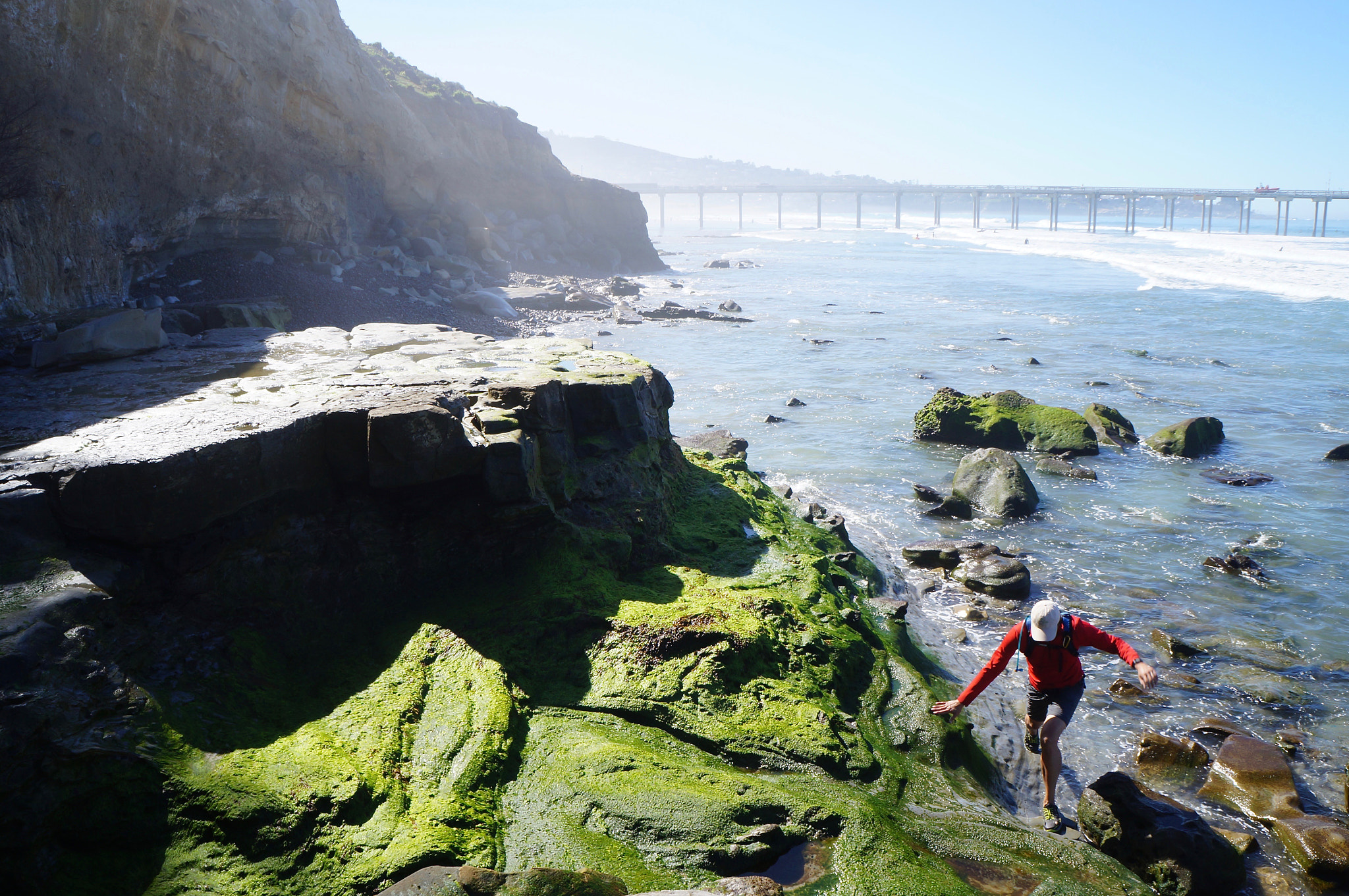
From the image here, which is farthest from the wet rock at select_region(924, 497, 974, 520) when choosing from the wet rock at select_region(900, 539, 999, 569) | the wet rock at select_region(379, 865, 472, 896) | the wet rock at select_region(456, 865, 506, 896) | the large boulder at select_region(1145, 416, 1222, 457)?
the wet rock at select_region(379, 865, 472, 896)

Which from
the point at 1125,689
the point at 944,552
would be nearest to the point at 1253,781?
the point at 1125,689

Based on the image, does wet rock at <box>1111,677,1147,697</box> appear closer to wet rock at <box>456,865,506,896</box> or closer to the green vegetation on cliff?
the green vegetation on cliff

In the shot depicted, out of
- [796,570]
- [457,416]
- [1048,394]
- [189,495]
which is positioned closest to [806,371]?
[1048,394]

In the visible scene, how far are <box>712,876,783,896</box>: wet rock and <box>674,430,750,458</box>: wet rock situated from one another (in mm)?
9177

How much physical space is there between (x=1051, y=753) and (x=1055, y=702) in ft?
1.29

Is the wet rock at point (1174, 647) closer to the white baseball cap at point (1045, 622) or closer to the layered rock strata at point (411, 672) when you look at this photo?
the layered rock strata at point (411, 672)

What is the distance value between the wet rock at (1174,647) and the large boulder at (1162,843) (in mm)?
3387

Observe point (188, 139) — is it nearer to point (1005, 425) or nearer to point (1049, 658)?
point (1005, 425)

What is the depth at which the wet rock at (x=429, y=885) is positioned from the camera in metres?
3.84

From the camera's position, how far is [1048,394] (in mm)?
20328

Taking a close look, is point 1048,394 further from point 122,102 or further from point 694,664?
point 122,102

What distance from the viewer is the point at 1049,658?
6191mm

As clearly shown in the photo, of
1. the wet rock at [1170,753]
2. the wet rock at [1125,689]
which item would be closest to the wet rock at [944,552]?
the wet rock at [1125,689]

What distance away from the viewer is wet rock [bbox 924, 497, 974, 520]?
12.8 meters
